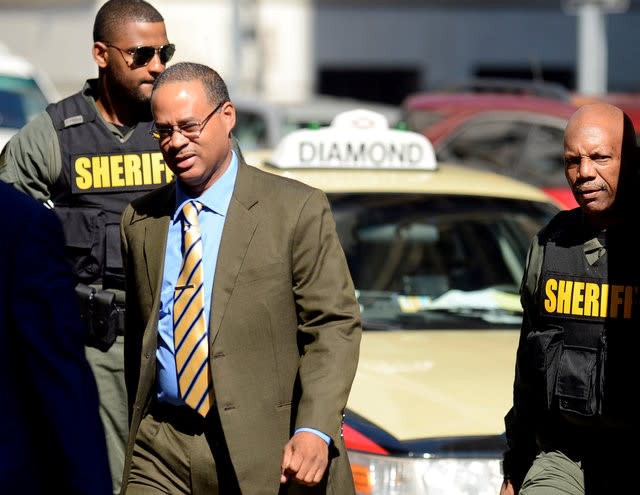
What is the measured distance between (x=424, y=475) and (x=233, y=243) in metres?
0.99

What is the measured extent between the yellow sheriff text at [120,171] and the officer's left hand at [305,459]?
134cm

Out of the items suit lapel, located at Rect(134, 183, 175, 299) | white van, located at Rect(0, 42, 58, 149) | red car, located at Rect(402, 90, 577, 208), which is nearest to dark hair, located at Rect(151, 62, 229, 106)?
suit lapel, located at Rect(134, 183, 175, 299)

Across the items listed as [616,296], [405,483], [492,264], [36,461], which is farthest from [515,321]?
[36,461]

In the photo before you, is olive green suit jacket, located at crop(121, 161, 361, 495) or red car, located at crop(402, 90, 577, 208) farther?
red car, located at crop(402, 90, 577, 208)

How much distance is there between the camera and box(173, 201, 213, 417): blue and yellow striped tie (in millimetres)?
3689

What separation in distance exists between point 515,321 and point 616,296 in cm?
177

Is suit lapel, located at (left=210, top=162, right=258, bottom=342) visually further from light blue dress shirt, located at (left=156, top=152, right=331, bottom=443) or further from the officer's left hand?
the officer's left hand

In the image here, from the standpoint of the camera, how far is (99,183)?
4.61m

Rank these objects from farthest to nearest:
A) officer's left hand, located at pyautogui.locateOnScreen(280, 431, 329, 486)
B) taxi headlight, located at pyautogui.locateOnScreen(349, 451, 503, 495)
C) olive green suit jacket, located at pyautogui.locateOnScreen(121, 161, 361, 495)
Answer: taxi headlight, located at pyautogui.locateOnScreen(349, 451, 503, 495), olive green suit jacket, located at pyautogui.locateOnScreen(121, 161, 361, 495), officer's left hand, located at pyautogui.locateOnScreen(280, 431, 329, 486)

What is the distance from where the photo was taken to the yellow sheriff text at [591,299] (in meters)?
3.75

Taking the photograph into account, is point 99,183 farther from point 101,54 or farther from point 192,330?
point 192,330

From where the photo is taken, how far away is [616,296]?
3762 millimetres

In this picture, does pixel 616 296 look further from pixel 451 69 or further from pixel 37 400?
pixel 451 69

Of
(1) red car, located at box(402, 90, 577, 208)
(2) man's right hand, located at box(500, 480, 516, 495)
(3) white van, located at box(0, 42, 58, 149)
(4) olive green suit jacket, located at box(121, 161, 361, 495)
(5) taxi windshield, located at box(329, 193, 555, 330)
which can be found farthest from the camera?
(3) white van, located at box(0, 42, 58, 149)
